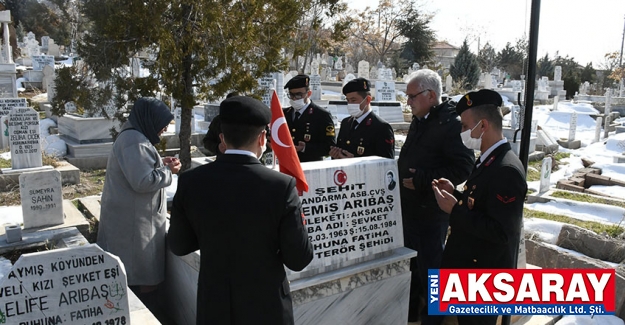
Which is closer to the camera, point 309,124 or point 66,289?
point 66,289

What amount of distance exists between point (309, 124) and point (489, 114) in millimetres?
2251

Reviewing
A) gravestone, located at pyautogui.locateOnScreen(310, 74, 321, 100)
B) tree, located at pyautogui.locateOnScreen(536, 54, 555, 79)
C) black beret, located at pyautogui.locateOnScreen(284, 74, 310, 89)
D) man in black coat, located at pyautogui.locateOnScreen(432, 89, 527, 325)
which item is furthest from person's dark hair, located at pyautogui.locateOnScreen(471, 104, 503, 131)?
tree, located at pyautogui.locateOnScreen(536, 54, 555, 79)

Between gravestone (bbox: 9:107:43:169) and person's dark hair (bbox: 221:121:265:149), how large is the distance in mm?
6119

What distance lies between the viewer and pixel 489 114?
268cm

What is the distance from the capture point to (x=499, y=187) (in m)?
2.52

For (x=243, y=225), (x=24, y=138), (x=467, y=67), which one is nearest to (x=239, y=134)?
(x=243, y=225)

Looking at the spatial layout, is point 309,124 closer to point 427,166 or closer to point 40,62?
point 427,166

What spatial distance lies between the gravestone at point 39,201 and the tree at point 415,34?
123 feet

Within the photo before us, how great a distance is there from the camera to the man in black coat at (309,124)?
465 cm

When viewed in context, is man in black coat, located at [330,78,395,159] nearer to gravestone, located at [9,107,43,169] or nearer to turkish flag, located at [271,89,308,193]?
turkish flag, located at [271,89,308,193]

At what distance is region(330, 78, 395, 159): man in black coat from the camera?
13.1 ft

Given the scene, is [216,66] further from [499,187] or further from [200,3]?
[499,187]

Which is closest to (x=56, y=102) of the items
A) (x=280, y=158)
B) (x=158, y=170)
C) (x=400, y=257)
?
(x=158, y=170)

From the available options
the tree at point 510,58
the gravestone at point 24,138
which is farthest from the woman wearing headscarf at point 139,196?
the tree at point 510,58
